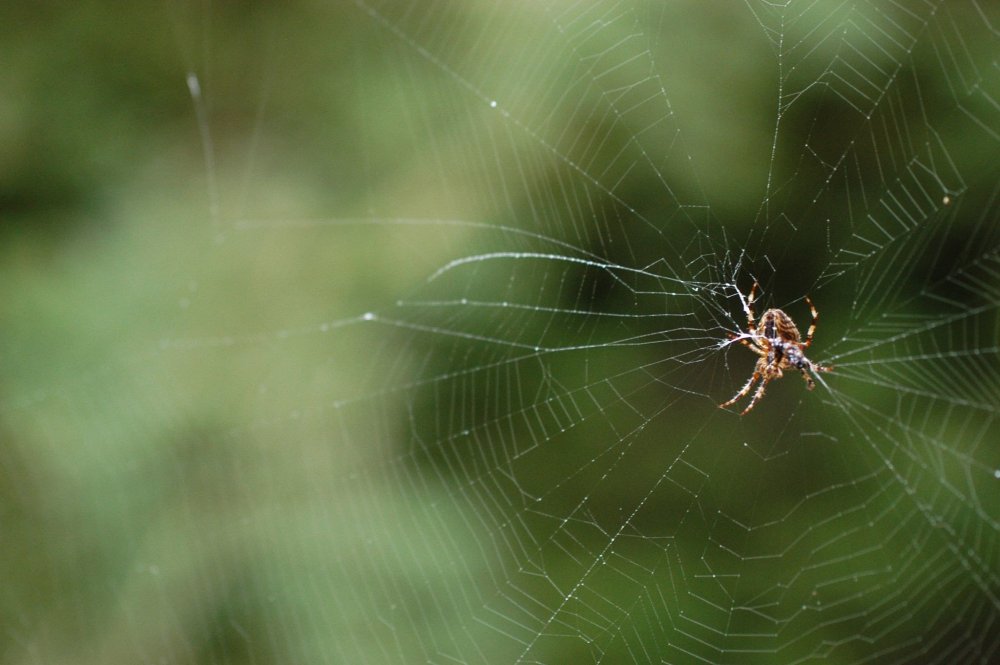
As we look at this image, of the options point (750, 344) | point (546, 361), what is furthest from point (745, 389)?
point (546, 361)

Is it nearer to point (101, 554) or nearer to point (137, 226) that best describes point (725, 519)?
point (101, 554)

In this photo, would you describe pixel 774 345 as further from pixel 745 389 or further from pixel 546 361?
pixel 546 361

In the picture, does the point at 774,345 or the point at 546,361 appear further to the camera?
the point at 546,361

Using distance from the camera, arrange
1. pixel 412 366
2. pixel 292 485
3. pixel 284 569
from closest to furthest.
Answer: pixel 284 569 → pixel 292 485 → pixel 412 366

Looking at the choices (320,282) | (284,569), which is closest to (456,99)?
(320,282)

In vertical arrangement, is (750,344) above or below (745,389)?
above
